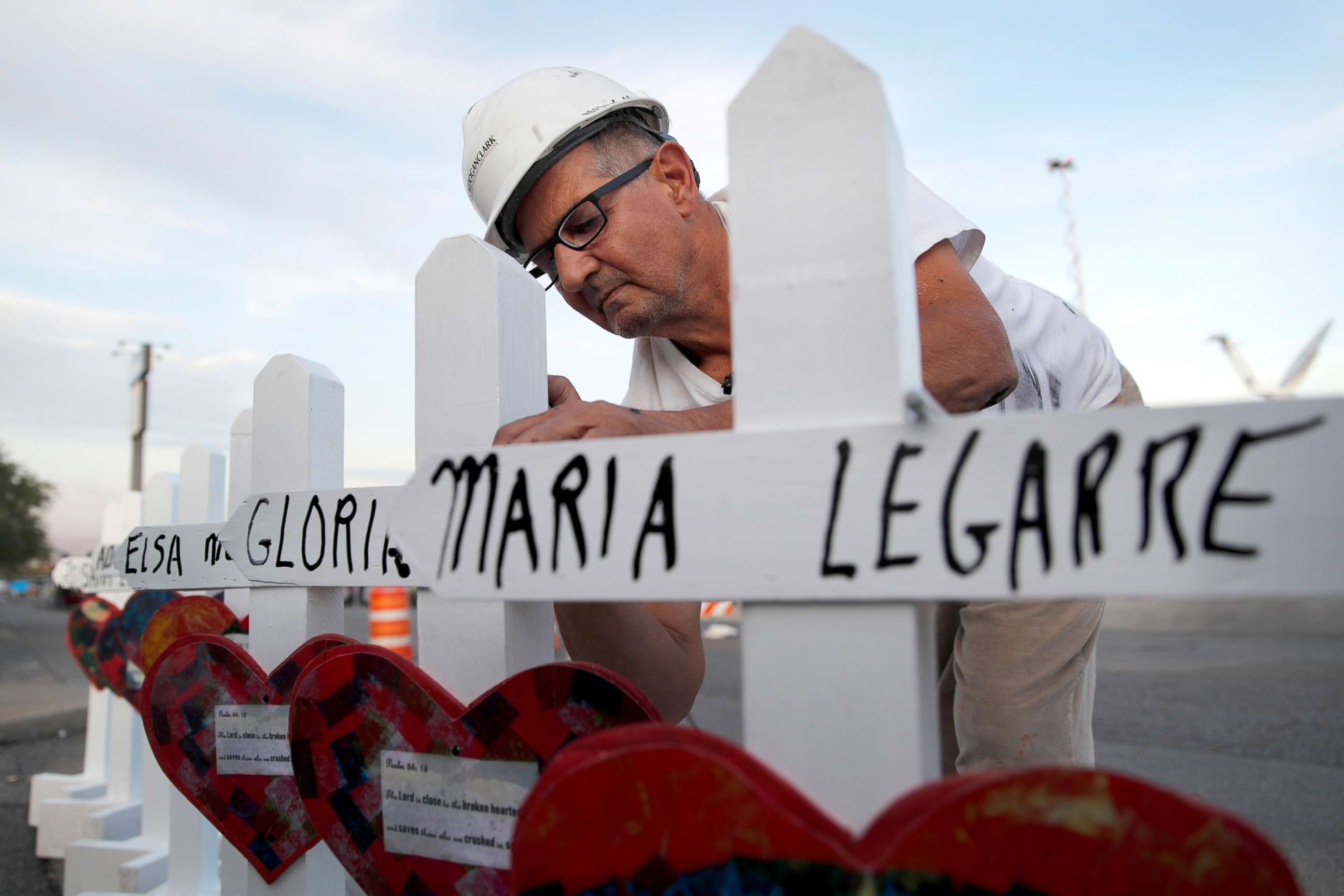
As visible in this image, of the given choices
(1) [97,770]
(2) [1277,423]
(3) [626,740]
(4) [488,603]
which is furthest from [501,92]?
(1) [97,770]

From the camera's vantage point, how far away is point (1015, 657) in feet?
6.56

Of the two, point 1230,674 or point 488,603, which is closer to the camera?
point 488,603

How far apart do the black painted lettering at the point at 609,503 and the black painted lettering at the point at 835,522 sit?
210 millimetres

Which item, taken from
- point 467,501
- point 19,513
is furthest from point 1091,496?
point 19,513

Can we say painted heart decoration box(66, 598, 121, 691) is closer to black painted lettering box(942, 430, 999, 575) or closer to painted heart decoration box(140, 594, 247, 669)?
painted heart decoration box(140, 594, 247, 669)

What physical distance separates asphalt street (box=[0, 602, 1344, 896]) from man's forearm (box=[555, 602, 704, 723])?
757 mm

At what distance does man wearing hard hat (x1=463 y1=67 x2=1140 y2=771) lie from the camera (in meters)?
1.60

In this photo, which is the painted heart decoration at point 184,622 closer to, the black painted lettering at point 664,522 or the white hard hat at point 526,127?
the white hard hat at point 526,127

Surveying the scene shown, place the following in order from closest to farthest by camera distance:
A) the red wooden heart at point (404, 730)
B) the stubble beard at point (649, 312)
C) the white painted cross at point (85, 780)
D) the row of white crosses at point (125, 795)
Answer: the red wooden heart at point (404, 730) → the stubble beard at point (649, 312) → the row of white crosses at point (125, 795) → the white painted cross at point (85, 780)

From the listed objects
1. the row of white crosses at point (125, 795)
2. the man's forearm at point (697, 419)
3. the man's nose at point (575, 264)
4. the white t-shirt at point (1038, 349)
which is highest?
the man's nose at point (575, 264)

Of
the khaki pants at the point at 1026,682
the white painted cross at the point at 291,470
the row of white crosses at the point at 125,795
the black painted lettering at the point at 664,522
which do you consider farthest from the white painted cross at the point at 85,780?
the black painted lettering at the point at 664,522

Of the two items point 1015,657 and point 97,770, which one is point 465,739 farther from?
point 97,770

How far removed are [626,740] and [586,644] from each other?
0.80 m

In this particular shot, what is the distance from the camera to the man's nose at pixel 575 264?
1811 millimetres
